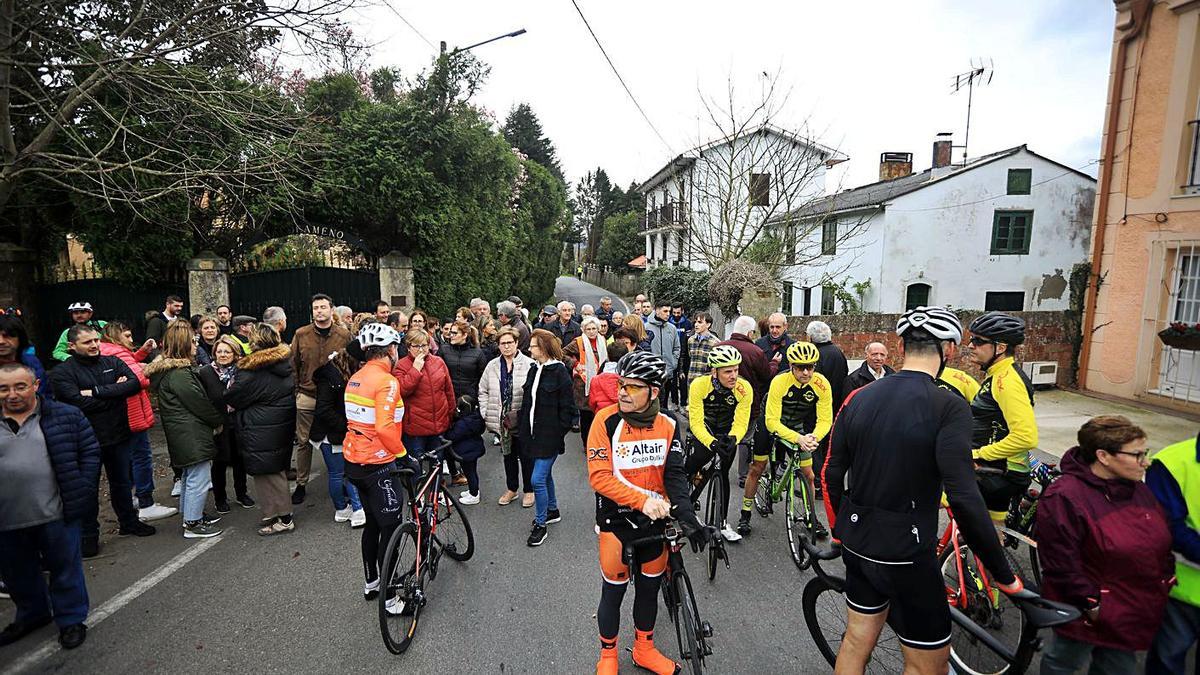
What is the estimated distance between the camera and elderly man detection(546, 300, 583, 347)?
30.1 ft

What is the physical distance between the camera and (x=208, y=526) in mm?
5289

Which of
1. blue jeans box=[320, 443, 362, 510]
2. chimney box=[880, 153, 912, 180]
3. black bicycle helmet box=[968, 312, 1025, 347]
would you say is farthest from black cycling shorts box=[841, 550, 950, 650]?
chimney box=[880, 153, 912, 180]

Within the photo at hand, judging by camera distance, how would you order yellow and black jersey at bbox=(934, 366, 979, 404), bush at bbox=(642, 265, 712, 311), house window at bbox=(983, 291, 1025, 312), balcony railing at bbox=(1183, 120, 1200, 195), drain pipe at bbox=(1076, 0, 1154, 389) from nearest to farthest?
yellow and black jersey at bbox=(934, 366, 979, 404) → balcony railing at bbox=(1183, 120, 1200, 195) → drain pipe at bbox=(1076, 0, 1154, 389) → bush at bbox=(642, 265, 712, 311) → house window at bbox=(983, 291, 1025, 312)

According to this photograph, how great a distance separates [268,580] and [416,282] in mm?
8217

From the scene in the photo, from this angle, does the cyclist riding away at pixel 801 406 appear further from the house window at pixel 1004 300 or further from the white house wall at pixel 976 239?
the house window at pixel 1004 300

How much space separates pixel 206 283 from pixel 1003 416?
1116 centimetres

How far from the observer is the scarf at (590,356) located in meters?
6.69

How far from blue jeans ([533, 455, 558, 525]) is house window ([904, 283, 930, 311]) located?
749 inches

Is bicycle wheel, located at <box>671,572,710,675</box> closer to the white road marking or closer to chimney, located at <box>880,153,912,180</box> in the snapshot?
the white road marking

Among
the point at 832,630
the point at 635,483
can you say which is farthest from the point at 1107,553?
the point at 635,483

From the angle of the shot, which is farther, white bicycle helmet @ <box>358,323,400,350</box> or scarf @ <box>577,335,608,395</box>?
scarf @ <box>577,335,608,395</box>

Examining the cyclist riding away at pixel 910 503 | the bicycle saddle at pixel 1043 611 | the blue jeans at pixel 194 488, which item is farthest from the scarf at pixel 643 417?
the blue jeans at pixel 194 488

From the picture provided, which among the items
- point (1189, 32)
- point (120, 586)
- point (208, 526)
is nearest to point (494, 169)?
point (208, 526)

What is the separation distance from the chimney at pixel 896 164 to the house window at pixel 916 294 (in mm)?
8599
